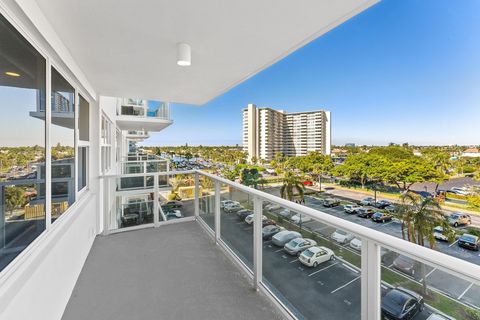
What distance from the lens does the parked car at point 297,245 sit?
158 cm

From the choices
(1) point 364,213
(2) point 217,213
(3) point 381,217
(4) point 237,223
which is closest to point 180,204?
(2) point 217,213

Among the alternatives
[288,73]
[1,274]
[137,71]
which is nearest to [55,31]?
[137,71]

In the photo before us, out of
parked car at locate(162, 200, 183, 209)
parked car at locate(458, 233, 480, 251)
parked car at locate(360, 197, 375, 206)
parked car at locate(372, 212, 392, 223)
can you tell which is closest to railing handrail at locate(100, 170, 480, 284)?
parked car at locate(162, 200, 183, 209)

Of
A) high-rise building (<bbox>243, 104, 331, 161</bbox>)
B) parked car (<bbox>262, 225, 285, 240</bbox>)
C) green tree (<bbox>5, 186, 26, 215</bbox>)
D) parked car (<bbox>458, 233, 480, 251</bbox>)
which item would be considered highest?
high-rise building (<bbox>243, 104, 331, 161</bbox>)

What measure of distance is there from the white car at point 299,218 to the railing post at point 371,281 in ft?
1.19

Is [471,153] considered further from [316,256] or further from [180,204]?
[316,256]

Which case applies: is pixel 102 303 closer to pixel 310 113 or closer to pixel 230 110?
pixel 230 110

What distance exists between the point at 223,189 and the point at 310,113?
65.3 meters

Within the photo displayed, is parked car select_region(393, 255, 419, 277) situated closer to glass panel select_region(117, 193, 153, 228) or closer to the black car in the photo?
the black car

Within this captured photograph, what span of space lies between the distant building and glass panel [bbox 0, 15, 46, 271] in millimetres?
40969

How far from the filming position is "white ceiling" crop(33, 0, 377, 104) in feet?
5.34

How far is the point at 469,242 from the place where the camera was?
54.0 ft

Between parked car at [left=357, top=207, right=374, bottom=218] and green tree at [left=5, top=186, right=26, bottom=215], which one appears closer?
green tree at [left=5, top=186, right=26, bottom=215]

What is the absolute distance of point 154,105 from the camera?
9445 millimetres
